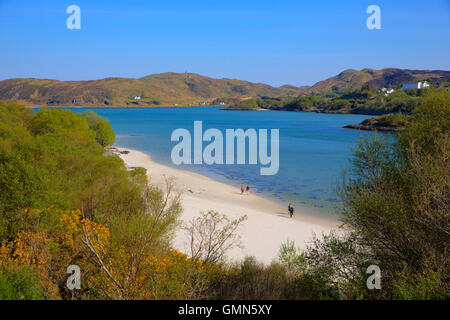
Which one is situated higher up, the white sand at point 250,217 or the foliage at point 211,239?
the foliage at point 211,239

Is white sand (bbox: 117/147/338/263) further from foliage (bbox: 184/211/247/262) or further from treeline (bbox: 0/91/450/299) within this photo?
treeline (bbox: 0/91/450/299)

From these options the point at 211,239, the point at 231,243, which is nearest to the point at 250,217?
the point at 231,243

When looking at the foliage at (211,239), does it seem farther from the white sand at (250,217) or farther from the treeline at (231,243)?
the white sand at (250,217)

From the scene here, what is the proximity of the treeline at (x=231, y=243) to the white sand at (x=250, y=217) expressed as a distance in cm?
560

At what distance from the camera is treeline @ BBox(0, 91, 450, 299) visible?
8.91 meters

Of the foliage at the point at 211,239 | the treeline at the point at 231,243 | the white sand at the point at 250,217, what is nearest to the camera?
the treeline at the point at 231,243

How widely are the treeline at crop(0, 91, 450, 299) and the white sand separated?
5602mm

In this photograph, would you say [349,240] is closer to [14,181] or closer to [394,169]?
[394,169]

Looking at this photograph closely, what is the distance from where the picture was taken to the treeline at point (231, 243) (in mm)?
8906

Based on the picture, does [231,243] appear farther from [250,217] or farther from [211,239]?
[250,217]

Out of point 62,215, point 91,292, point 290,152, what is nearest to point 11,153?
point 62,215

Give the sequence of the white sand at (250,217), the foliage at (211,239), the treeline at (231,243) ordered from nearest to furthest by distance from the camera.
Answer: the treeline at (231,243) < the foliage at (211,239) < the white sand at (250,217)

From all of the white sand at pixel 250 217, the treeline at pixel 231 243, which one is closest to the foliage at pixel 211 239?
the treeline at pixel 231 243

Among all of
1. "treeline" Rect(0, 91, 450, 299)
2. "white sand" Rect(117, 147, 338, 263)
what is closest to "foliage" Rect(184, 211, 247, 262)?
"treeline" Rect(0, 91, 450, 299)
